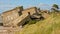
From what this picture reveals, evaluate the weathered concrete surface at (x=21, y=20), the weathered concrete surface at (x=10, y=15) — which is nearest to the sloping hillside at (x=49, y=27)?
the weathered concrete surface at (x=21, y=20)

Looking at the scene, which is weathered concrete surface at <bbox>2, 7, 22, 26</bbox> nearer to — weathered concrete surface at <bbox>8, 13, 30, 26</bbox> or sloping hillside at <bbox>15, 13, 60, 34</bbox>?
weathered concrete surface at <bbox>8, 13, 30, 26</bbox>

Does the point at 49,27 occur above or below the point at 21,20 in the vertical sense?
above

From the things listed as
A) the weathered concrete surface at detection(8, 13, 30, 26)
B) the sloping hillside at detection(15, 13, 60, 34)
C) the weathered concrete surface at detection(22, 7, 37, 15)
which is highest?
the sloping hillside at detection(15, 13, 60, 34)

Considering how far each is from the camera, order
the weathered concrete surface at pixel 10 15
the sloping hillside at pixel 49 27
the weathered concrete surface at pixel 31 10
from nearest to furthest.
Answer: the sloping hillside at pixel 49 27, the weathered concrete surface at pixel 10 15, the weathered concrete surface at pixel 31 10

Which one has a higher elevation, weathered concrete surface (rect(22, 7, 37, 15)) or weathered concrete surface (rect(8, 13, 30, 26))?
weathered concrete surface (rect(22, 7, 37, 15))

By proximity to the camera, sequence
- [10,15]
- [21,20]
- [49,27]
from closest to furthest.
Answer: [49,27] < [21,20] < [10,15]

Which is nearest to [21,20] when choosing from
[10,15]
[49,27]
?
[10,15]

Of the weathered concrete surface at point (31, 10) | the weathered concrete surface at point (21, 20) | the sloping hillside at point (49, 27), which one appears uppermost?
the sloping hillside at point (49, 27)

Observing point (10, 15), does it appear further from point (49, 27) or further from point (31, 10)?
point (49, 27)

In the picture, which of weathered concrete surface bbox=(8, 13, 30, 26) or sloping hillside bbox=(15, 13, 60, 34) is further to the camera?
weathered concrete surface bbox=(8, 13, 30, 26)

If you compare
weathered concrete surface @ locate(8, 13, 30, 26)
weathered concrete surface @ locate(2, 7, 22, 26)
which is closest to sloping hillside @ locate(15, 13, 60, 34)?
weathered concrete surface @ locate(8, 13, 30, 26)

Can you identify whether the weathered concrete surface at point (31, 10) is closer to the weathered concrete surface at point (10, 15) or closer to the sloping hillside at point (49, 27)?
the weathered concrete surface at point (10, 15)

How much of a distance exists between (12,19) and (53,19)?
17.1 m

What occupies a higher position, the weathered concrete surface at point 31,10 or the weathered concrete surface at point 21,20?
the weathered concrete surface at point 31,10
